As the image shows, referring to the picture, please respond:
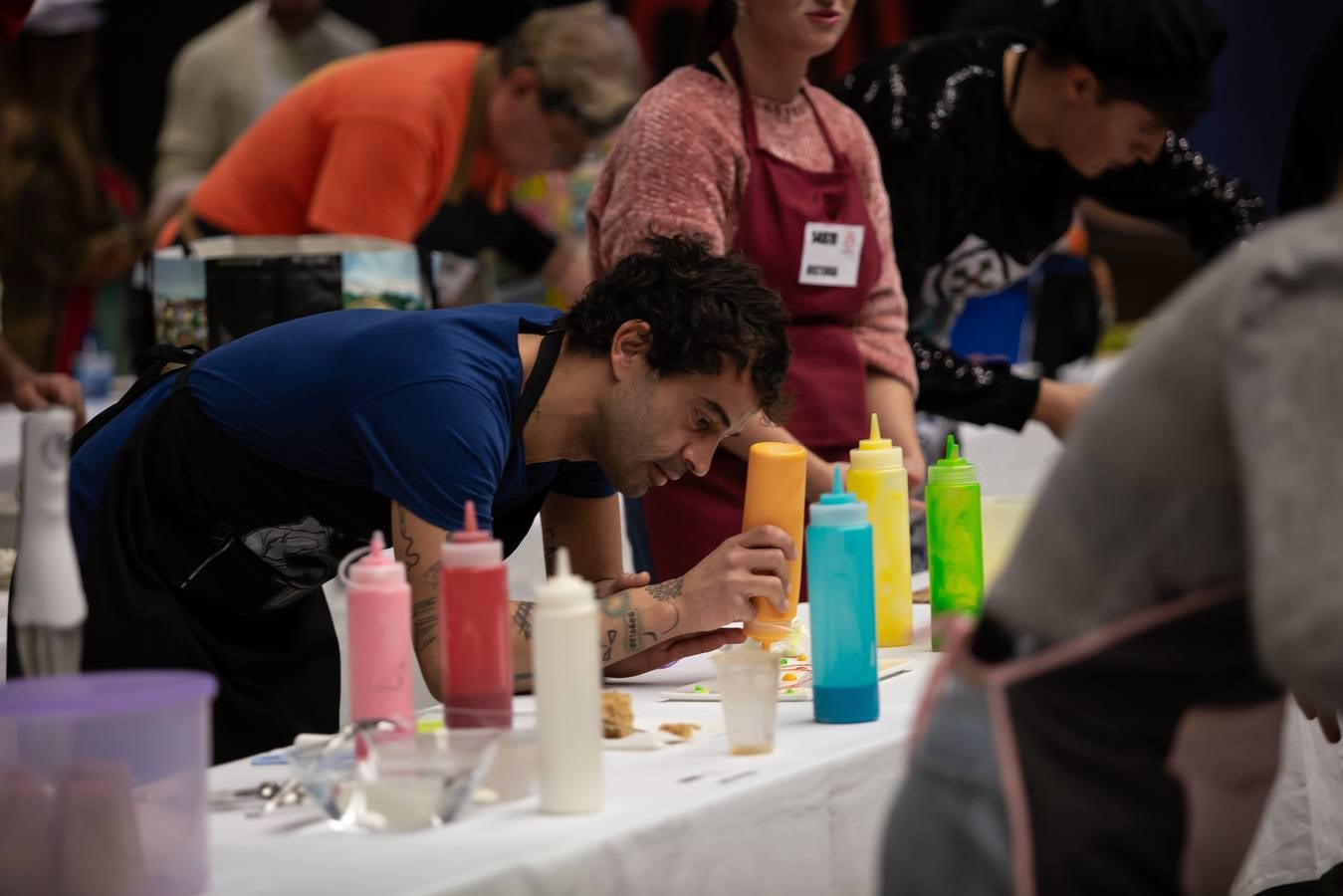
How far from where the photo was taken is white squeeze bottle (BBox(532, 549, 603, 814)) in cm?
139

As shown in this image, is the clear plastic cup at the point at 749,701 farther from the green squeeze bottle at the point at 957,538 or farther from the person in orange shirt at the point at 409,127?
the person in orange shirt at the point at 409,127

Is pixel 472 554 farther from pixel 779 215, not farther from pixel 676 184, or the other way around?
pixel 779 215

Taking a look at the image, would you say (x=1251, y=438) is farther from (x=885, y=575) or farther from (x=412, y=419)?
(x=885, y=575)

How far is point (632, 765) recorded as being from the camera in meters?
1.58

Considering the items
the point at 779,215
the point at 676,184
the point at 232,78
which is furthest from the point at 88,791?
the point at 232,78

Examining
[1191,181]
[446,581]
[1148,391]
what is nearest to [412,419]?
[446,581]

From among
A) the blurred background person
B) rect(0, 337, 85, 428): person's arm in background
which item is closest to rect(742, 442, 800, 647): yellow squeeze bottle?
rect(0, 337, 85, 428): person's arm in background

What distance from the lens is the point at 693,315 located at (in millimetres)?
1995

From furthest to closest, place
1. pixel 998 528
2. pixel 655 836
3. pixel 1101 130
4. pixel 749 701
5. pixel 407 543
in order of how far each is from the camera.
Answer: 1. pixel 1101 130
2. pixel 998 528
3. pixel 407 543
4. pixel 749 701
5. pixel 655 836

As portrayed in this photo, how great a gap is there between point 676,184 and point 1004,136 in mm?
770

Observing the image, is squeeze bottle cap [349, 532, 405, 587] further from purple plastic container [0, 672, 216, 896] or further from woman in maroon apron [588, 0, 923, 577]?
woman in maroon apron [588, 0, 923, 577]

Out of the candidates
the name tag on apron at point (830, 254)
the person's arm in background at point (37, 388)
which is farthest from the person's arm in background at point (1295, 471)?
the person's arm in background at point (37, 388)

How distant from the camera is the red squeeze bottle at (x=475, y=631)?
1.49 metres

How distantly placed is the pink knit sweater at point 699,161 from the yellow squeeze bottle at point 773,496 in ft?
1.61
